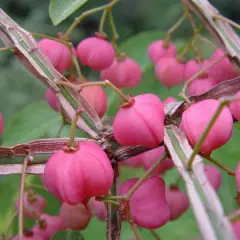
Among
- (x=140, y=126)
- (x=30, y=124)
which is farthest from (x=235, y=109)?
(x=30, y=124)

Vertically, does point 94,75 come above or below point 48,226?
above

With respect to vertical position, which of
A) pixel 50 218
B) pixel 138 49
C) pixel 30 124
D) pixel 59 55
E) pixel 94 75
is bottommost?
pixel 50 218

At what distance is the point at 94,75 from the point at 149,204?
1.33 meters

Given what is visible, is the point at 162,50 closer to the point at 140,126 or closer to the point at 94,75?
the point at 140,126

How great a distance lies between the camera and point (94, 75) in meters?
1.91

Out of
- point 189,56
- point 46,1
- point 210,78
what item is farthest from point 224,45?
point 46,1

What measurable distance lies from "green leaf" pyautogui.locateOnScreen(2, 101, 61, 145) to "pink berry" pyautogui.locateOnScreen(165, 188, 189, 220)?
298 mm

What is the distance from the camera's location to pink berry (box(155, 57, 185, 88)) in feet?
3.10

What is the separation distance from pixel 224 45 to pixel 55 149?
193 millimetres

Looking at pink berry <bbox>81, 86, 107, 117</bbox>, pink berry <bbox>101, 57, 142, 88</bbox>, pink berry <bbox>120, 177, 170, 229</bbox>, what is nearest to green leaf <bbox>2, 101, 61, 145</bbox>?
pink berry <bbox>101, 57, 142, 88</bbox>

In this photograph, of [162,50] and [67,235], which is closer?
[67,235]

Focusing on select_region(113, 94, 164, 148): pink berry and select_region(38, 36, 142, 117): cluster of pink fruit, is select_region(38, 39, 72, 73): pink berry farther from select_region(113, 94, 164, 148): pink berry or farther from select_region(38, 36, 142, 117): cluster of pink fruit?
select_region(113, 94, 164, 148): pink berry

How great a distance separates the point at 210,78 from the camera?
0.79m

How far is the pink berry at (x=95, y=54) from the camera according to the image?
854 millimetres
